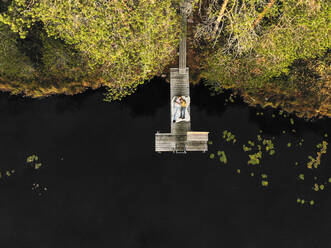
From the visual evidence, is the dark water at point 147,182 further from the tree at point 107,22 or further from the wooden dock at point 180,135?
the tree at point 107,22

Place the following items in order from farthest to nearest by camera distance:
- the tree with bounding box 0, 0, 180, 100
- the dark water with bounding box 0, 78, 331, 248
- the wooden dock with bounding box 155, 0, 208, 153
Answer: the dark water with bounding box 0, 78, 331, 248
the wooden dock with bounding box 155, 0, 208, 153
the tree with bounding box 0, 0, 180, 100

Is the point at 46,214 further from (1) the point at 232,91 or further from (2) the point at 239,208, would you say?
(1) the point at 232,91

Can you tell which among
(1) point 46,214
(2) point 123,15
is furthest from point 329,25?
(1) point 46,214

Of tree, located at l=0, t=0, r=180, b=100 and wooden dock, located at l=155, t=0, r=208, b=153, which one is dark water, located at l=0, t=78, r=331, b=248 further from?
tree, located at l=0, t=0, r=180, b=100

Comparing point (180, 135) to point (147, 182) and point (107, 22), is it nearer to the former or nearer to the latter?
point (147, 182)

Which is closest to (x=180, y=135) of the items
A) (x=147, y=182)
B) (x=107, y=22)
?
(x=147, y=182)

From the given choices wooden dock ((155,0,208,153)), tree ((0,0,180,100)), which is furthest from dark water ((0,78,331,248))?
tree ((0,0,180,100))

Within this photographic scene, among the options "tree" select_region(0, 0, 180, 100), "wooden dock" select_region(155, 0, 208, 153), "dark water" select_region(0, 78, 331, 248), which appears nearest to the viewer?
"tree" select_region(0, 0, 180, 100)

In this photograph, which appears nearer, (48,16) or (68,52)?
(48,16)
